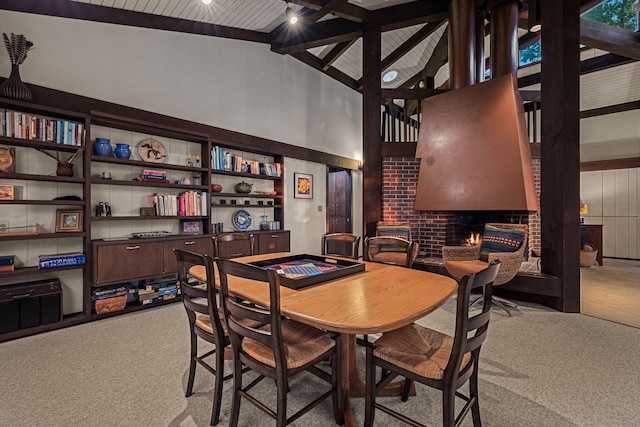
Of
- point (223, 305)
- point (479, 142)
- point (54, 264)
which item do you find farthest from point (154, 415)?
point (479, 142)

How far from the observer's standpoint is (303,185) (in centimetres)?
575

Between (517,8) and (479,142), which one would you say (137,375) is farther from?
(517,8)

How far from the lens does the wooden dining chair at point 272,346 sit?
1261mm

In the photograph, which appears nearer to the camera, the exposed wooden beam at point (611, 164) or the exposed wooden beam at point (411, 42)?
the exposed wooden beam at point (411, 42)

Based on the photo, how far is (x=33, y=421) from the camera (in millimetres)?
1626

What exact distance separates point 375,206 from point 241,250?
2.21 m

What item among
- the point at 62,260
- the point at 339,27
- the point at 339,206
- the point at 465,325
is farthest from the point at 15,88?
the point at 339,206

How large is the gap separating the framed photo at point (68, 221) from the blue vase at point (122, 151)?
0.72 metres

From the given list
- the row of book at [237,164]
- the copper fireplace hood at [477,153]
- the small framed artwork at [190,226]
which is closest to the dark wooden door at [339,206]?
the row of book at [237,164]

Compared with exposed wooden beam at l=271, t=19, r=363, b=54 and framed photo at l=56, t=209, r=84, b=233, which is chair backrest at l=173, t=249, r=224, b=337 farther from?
exposed wooden beam at l=271, t=19, r=363, b=54

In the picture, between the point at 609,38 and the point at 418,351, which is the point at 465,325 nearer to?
the point at 418,351

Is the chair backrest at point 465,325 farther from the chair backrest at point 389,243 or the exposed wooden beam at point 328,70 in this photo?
the exposed wooden beam at point 328,70

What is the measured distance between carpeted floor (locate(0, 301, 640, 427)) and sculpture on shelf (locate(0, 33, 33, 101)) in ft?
7.10

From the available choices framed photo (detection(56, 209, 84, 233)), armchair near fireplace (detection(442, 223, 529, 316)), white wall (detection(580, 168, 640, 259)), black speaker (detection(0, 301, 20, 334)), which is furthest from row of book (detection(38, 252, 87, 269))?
white wall (detection(580, 168, 640, 259))
